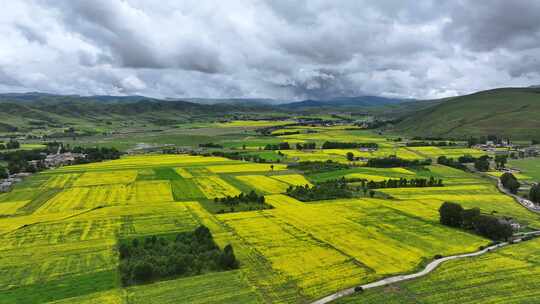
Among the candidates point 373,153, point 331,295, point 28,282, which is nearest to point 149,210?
point 28,282

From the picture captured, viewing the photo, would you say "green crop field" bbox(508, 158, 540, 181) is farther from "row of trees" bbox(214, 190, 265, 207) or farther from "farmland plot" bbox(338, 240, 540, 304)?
"row of trees" bbox(214, 190, 265, 207)

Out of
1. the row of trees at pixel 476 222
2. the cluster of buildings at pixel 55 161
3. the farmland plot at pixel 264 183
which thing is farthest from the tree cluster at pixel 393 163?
the cluster of buildings at pixel 55 161

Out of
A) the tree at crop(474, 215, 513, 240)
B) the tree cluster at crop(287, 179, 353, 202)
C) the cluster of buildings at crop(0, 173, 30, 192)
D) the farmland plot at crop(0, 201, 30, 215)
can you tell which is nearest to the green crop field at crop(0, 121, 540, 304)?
the farmland plot at crop(0, 201, 30, 215)

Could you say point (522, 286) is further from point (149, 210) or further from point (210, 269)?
point (149, 210)

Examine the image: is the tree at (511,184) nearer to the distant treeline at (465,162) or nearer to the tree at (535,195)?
the tree at (535,195)

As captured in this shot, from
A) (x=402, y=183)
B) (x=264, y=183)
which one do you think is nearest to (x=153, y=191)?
(x=264, y=183)

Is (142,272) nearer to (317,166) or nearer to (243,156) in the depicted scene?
(317,166)
